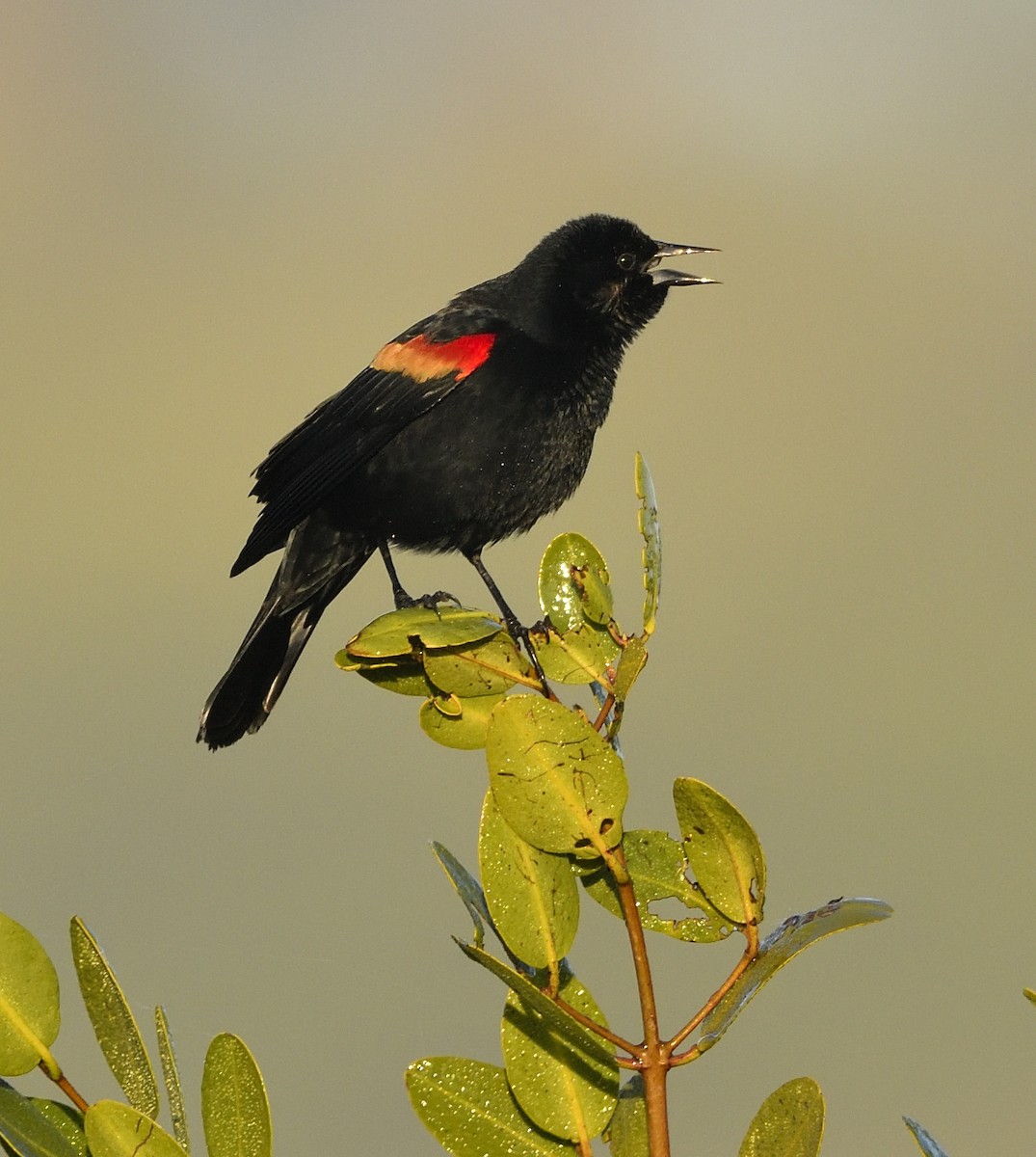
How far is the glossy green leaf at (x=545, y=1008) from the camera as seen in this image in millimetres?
778

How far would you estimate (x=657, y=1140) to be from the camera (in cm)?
75

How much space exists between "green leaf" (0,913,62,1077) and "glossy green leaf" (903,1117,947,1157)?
0.50 meters

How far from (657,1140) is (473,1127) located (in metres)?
0.19

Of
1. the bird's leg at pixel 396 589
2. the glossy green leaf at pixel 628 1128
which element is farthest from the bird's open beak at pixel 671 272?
the glossy green leaf at pixel 628 1128

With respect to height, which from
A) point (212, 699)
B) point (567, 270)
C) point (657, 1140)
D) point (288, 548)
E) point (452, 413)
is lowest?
point (657, 1140)

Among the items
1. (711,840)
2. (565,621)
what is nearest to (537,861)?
(711,840)

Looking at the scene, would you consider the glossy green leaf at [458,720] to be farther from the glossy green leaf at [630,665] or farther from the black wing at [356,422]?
the black wing at [356,422]

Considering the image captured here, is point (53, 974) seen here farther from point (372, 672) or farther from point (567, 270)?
point (567, 270)

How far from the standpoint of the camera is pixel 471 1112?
0.90m

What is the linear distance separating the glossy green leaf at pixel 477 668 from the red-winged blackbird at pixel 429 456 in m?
1.46

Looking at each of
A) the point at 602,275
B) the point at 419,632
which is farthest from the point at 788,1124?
the point at 602,275

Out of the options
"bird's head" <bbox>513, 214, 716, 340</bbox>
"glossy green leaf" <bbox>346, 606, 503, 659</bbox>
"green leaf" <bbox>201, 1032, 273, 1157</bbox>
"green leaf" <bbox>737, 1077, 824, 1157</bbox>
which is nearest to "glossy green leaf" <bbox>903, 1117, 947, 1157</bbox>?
"green leaf" <bbox>737, 1077, 824, 1157</bbox>

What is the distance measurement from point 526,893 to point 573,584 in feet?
1.40

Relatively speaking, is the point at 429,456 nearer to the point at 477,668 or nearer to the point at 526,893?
the point at 477,668
